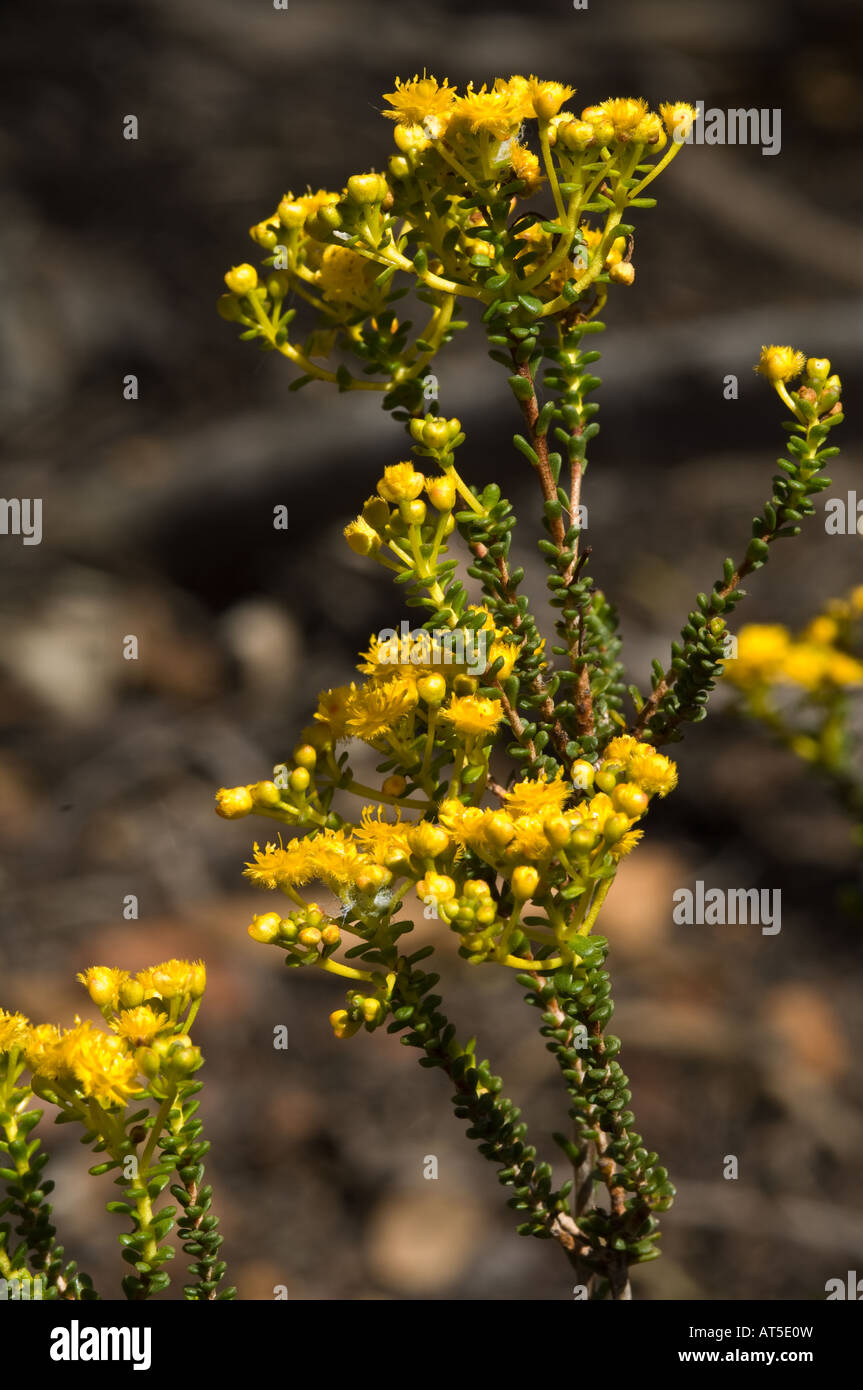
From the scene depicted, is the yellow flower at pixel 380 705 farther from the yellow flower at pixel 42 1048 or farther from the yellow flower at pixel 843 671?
the yellow flower at pixel 843 671

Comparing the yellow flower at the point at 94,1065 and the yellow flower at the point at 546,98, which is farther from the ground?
the yellow flower at the point at 546,98

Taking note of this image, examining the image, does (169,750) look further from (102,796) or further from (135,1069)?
(135,1069)

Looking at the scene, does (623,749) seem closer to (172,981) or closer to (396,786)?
(396,786)

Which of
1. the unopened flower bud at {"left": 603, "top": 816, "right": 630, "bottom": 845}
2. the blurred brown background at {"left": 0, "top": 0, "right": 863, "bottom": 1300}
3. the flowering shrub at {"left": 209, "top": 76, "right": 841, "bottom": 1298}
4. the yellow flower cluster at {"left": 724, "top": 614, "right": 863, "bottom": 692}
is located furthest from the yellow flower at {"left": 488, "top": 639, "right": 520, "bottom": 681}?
the blurred brown background at {"left": 0, "top": 0, "right": 863, "bottom": 1300}

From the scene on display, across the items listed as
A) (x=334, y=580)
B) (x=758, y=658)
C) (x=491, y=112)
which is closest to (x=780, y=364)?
(x=491, y=112)

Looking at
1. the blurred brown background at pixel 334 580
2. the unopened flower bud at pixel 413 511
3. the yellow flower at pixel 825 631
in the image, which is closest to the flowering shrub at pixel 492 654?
the unopened flower bud at pixel 413 511

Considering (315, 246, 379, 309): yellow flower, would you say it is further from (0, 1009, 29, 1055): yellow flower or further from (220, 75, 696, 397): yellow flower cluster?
(0, 1009, 29, 1055): yellow flower
